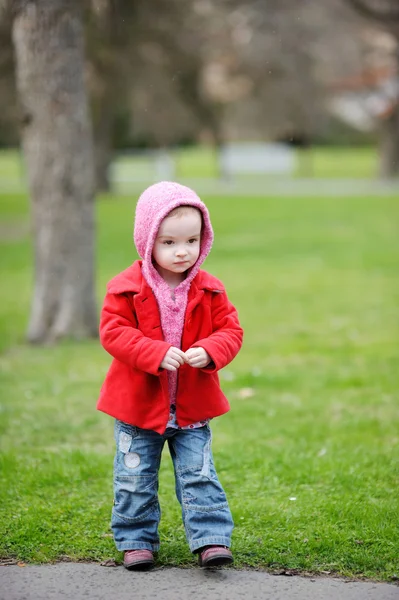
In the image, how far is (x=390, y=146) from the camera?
32.7 meters

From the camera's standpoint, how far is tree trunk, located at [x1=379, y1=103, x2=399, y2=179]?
107ft

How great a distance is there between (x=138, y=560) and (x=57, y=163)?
4.96 metres

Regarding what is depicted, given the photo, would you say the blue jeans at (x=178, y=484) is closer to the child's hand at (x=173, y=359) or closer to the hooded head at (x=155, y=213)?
the child's hand at (x=173, y=359)

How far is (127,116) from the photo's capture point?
32312mm

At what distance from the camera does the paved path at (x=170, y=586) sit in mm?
3162

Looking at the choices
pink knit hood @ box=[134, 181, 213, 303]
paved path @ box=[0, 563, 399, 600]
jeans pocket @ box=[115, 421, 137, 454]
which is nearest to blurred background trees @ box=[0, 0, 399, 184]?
pink knit hood @ box=[134, 181, 213, 303]

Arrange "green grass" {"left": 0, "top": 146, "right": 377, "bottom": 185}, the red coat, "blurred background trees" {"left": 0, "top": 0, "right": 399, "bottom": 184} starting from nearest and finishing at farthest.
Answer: the red coat → "blurred background trees" {"left": 0, "top": 0, "right": 399, "bottom": 184} → "green grass" {"left": 0, "top": 146, "right": 377, "bottom": 185}

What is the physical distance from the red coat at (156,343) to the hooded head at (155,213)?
0.18 ft

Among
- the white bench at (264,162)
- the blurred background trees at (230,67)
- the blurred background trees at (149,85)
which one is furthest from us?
the white bench at (264,162)

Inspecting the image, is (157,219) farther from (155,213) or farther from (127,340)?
(127,340)

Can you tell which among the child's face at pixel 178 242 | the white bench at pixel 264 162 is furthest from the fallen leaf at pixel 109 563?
the white bench at pixel 264 162

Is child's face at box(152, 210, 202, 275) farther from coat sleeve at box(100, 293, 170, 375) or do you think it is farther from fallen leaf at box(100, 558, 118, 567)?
fallen leaf at box(100, 558, 118, 567)

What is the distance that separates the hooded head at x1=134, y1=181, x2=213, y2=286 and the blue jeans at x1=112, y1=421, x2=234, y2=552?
590 millimetres

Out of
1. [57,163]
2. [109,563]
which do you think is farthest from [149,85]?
[109,563]
